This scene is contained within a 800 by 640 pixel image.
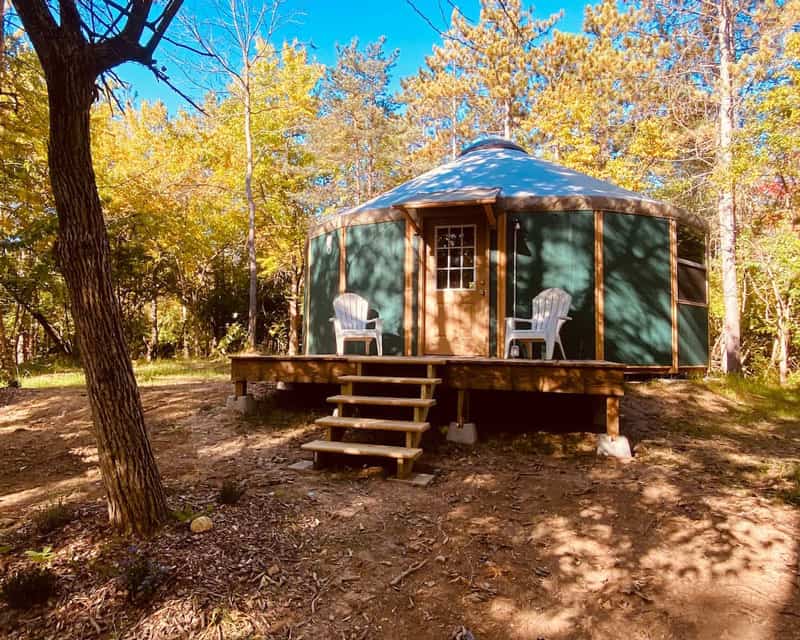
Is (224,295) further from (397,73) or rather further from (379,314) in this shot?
(397,73)

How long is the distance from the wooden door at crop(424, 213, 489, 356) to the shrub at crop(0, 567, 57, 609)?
431cm

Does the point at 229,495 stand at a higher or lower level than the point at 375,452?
lower

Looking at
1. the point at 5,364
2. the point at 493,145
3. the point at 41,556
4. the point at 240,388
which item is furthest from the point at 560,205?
the point at 5,364

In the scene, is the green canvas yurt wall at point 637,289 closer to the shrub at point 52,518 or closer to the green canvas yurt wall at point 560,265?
the green canvas yurt wall at point 560,265

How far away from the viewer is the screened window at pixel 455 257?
577 centimetres

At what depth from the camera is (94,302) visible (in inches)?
85.7

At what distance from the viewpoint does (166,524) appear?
2.29 m

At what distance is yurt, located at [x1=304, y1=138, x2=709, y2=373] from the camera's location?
216 inches

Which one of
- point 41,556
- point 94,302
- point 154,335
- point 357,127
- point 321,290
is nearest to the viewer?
point 41,556

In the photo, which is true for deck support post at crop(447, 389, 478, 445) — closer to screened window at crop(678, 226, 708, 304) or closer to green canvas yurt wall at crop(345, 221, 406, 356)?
green canvas yurt wall at crop(345, 221, 406, 356)

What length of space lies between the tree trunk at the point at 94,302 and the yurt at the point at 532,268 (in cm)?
364

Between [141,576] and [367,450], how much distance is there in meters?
1.58

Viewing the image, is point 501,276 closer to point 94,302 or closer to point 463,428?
point 463,428

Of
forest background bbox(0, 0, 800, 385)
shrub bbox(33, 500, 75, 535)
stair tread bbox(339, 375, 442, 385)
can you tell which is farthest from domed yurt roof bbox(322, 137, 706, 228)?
shrub bbox(33, 500, 75, 535)
